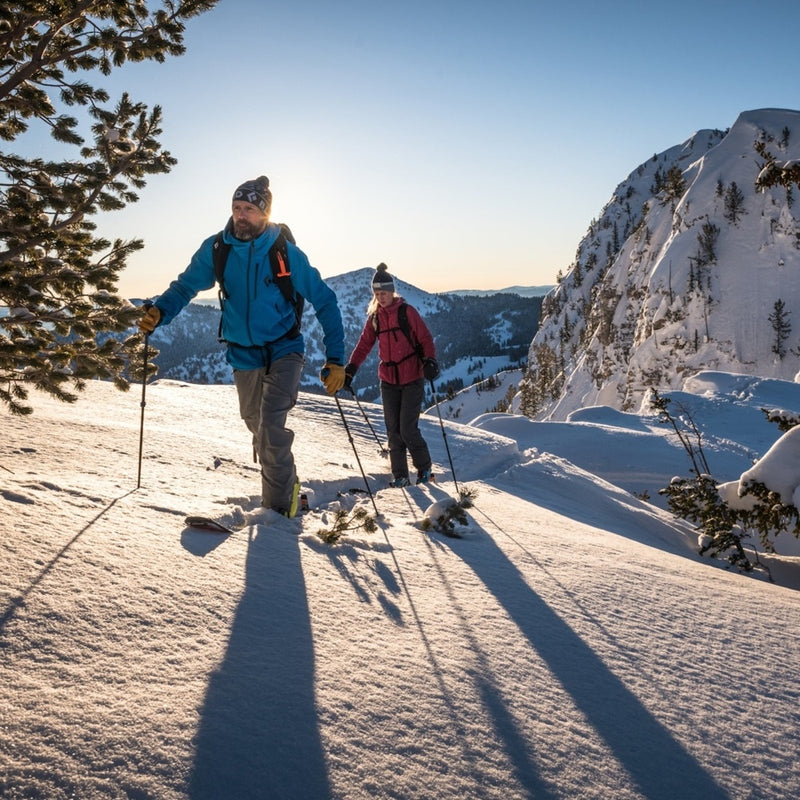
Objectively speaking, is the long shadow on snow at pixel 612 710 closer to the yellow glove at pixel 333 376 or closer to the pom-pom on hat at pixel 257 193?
the yellow glove at pixel 333 376

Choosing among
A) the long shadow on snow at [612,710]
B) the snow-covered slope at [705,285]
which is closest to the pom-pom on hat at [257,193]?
the long shadow on snow at [612,710]

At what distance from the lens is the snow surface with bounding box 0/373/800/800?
1.17 meters

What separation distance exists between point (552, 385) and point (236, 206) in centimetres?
7838

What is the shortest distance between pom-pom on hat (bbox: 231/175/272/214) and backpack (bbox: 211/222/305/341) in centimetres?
20

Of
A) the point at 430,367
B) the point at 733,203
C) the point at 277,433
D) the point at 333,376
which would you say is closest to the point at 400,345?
the point at 430,367

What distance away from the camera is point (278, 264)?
3678 mm

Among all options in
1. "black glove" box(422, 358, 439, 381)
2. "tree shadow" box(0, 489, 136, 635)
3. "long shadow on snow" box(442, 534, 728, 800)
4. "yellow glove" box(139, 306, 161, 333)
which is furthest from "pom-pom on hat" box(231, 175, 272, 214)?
"long shadow on snow" box(442, 534, 728, 800)

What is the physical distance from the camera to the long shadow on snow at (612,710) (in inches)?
48.8

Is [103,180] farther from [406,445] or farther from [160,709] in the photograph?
[160,709]

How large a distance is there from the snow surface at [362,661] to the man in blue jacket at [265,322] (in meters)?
0.43

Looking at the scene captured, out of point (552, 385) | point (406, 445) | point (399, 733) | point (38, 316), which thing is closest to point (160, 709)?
point (399, 733)

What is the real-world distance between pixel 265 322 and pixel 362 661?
2.64 meters

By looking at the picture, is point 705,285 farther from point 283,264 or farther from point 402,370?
point 283,264

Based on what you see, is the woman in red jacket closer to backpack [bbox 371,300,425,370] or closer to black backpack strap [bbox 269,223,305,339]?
backpack [bbox 371,300,425,370]
